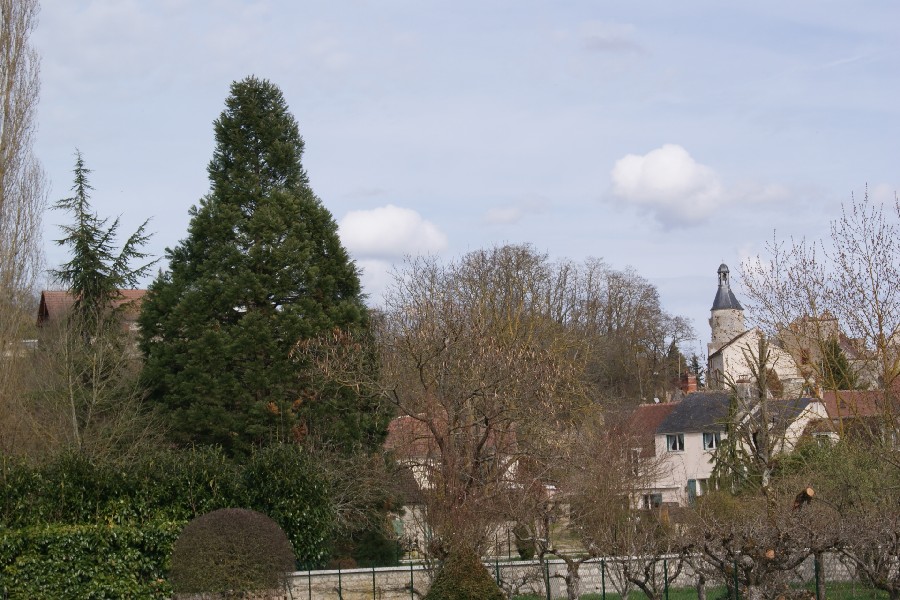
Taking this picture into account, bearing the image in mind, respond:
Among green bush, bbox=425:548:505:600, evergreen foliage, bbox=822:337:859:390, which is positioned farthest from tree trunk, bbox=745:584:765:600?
evergreen foliage, bbox=822:337:859:390

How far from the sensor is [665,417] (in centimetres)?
4994

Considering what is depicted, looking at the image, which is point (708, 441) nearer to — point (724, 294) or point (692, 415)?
point (692, 415)

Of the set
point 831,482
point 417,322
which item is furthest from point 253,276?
point 831,482

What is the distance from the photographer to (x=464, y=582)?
15.4 metres

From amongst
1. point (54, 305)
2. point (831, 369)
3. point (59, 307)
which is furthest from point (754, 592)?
point (54, 305)

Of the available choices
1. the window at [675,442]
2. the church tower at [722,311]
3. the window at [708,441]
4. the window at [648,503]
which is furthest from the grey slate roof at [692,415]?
the church tower at [722,311]

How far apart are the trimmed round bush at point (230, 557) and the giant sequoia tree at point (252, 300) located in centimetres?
676

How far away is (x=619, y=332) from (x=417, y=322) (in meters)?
39.4

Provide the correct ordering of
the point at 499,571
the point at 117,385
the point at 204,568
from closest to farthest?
the point at 204,568
the point at 499,571
the point at 117,385

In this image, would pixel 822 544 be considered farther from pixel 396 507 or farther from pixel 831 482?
pixel 396 507

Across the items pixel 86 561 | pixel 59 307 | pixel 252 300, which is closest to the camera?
pixel 86 561

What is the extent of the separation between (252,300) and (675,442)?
94.7 ft

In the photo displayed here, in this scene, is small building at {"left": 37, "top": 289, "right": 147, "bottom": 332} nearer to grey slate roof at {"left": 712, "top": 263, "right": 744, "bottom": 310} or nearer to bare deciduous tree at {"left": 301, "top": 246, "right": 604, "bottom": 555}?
bare deciduous tree at {"left": 301, "top": 246, "right": 604, "bottom": 555}

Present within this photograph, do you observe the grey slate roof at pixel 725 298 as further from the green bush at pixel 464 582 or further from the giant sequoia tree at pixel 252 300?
the green bush at pixel 464 582
